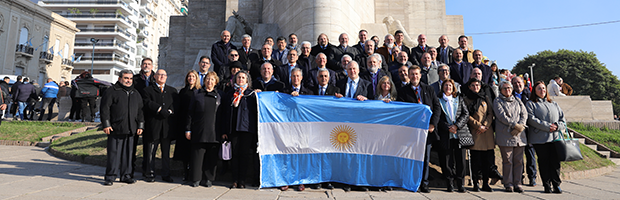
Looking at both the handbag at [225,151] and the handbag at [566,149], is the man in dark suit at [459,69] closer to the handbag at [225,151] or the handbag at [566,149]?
the handbag at [566,149]

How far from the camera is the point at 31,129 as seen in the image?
12359mm

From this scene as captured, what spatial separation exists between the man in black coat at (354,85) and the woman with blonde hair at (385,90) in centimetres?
22

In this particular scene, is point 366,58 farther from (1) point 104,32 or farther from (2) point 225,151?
(1) point 104,32

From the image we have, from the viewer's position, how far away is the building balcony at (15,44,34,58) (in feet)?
131

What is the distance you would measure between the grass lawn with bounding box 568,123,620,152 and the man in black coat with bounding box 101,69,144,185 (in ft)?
44.6

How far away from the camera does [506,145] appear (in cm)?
582

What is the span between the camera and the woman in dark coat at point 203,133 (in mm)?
5613

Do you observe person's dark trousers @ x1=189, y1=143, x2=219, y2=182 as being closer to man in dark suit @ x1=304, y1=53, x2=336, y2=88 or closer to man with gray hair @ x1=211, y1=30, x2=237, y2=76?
man in dark suit @ x1=304, y1=53, x2=336, y2=88

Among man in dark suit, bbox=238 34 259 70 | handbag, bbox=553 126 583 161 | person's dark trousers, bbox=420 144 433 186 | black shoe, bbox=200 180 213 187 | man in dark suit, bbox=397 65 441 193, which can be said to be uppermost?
man in dark suit, bbox=238 34 259 70

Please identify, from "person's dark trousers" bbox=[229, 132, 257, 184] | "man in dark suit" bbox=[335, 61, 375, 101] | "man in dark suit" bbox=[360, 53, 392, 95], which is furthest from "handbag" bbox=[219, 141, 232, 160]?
"man in dark suit" bbox=[360, 53, 392, 95]

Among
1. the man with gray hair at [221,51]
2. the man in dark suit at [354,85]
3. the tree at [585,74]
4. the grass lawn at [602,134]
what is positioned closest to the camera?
the man in dark suit at [354,85]

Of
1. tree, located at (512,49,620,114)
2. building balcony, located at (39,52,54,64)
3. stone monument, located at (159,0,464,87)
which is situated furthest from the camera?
tree, located at (512,49,620,114)

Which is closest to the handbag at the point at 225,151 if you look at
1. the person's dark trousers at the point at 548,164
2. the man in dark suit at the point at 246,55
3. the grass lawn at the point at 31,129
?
the man in dark suit at the point at 246,55

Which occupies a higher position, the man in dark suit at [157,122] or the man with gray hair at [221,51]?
the man with gray hair at [221,51]
